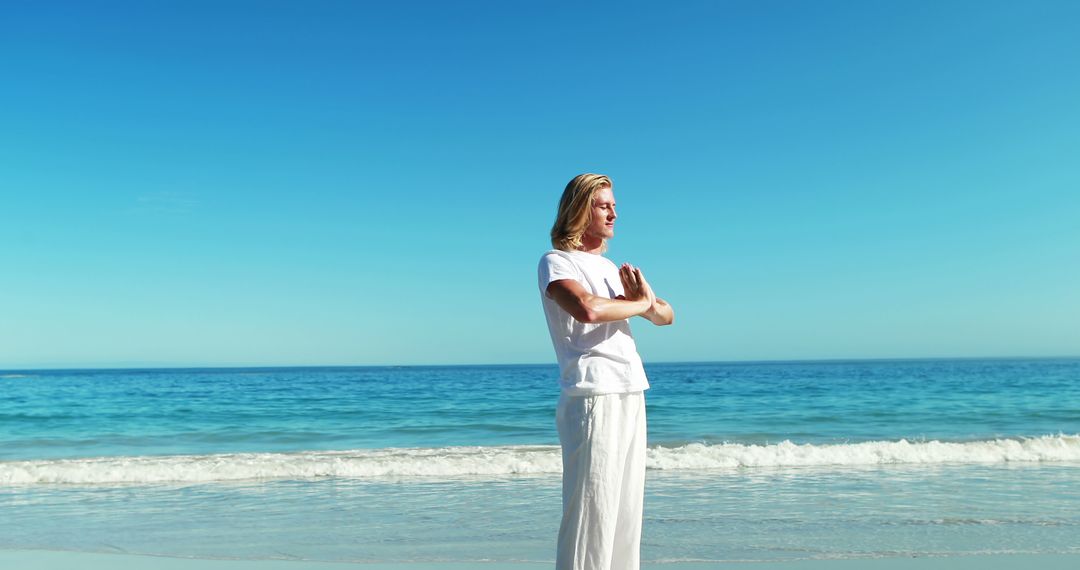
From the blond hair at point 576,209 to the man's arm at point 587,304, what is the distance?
259 mm

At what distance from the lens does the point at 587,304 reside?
97.8 inches

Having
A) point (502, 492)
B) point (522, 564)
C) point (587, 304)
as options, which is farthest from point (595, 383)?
point (502, 492)

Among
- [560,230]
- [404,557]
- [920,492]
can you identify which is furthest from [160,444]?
[560,230]

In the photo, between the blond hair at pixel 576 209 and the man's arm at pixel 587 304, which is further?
the blond hair at pixel 576 209

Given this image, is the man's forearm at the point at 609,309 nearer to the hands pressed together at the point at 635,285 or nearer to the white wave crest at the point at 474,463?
the hands pressed together at the point at 635,285

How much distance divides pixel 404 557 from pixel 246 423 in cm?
1692

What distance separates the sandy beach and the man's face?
2.97 meters

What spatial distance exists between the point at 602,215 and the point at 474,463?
856cm

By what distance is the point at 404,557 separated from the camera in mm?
5508

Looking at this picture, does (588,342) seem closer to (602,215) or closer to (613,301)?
(613,301)

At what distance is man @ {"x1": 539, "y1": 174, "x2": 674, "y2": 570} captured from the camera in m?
2.55

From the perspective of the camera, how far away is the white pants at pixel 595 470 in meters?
2.55

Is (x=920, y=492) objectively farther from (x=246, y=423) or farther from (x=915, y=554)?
(x=246, y=423)

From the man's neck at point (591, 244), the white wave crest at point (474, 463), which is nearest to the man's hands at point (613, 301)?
the man's neck at point (591, 244)
